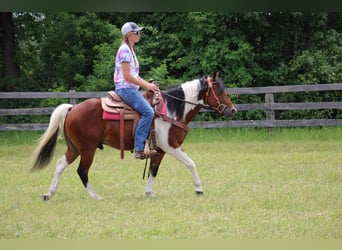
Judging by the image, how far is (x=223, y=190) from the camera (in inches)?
204

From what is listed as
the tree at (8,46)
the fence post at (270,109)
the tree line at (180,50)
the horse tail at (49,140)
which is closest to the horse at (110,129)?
the horse tail at (49,140)

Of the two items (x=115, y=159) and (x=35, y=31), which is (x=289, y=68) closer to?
(x=115, y=159)

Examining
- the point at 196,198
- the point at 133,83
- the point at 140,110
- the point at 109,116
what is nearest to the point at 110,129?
the point at 109,116

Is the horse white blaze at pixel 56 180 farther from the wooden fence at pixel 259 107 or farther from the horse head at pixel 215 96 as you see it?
the wooden fence at pixel 259 107

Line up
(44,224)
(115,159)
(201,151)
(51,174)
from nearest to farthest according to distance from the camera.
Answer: (44,224) → (51,174) → (115,159) → (201,151)

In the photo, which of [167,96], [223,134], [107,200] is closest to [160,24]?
[223,134]

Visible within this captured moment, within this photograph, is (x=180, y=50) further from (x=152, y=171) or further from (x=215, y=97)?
(x=152, y=171)

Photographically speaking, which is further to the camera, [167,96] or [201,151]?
[201,151]

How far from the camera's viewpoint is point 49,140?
16.0 ft

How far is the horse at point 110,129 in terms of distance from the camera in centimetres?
478

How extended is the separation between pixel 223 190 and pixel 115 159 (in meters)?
3.09

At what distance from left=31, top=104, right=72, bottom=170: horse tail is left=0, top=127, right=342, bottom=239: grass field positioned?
0.36 metres

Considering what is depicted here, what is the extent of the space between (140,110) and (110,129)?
380mm

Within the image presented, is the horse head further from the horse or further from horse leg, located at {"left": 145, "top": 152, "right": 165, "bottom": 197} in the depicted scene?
horse leg, located at {"left": 145, "top": 152, "right": 165, "bottom": 197}
